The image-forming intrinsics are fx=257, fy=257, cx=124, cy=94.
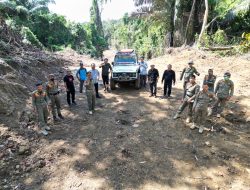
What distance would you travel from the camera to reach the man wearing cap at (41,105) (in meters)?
7.85

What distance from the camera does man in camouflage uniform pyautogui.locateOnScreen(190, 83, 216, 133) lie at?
8086 millimetres

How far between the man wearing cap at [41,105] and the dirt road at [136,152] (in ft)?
1.23

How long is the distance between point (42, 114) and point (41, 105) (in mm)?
320

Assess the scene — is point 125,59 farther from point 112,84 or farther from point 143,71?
point 112,84

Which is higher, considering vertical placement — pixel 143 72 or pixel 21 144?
pixel 143 72

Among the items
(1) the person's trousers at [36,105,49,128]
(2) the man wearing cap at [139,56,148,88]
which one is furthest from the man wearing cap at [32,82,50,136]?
(2) the man wearing cap at [139,56,148,88]

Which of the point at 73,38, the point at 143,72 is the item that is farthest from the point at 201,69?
the point at 73,38

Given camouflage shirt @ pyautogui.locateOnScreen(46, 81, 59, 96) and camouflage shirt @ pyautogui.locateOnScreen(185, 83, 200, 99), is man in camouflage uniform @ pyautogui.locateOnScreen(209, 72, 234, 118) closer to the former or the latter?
camouflage shirt @ pyautogui.locateOnScreen(185, 83, 200, 99)

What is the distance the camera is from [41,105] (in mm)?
8008

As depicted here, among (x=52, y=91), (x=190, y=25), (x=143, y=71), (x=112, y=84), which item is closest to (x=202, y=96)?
(x=52, y=91)

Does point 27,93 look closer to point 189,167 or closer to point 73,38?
point 189,167

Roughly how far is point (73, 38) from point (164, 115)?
2949 centimetres

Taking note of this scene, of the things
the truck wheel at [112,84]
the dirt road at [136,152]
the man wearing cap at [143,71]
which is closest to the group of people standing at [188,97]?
the dirt road at [136,152]

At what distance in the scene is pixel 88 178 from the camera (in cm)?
618
